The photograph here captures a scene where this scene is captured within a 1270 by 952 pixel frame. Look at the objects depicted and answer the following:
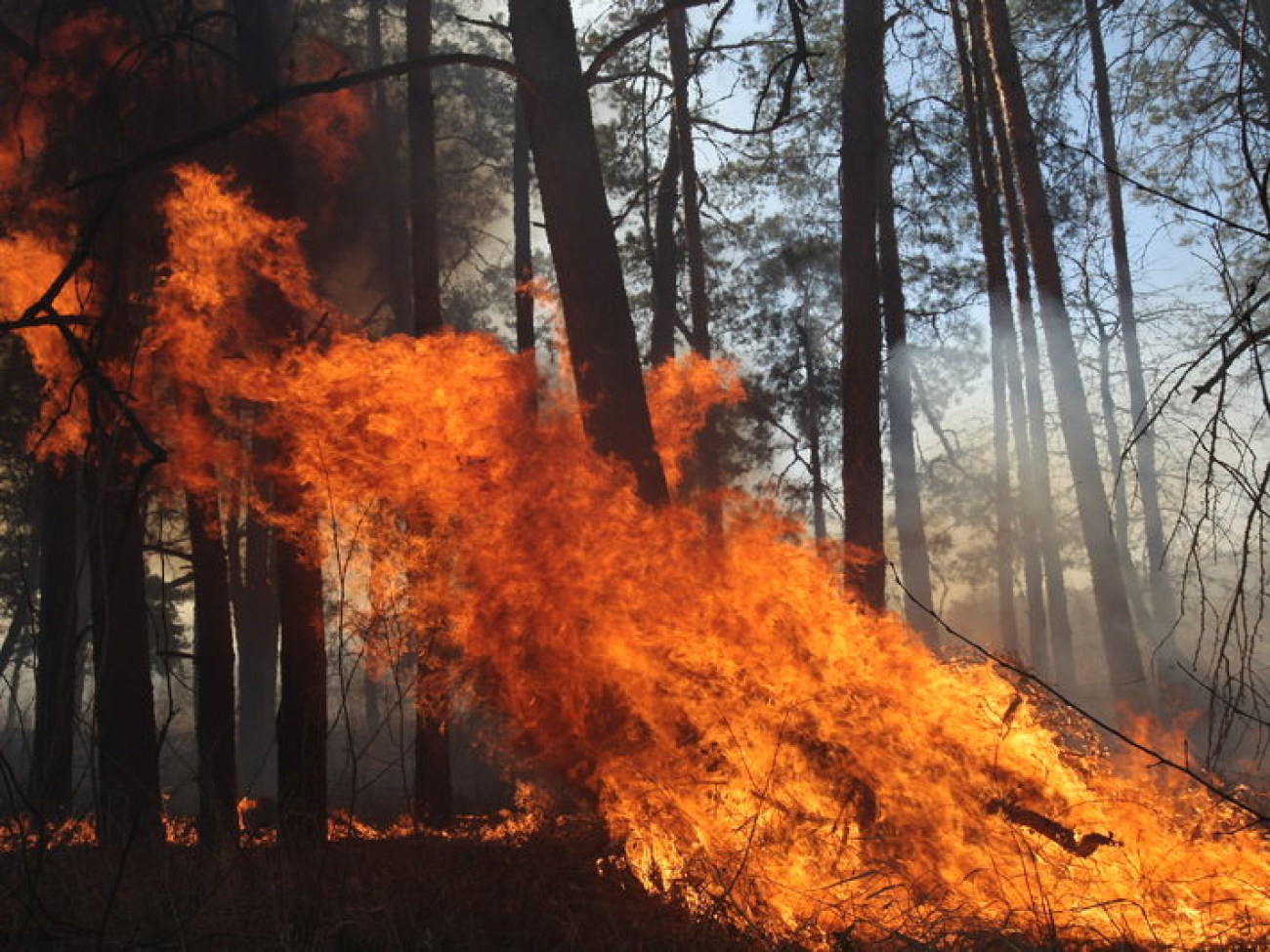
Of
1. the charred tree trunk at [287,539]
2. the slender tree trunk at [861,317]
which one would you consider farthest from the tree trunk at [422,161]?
the slender tree trunk at [861,317]

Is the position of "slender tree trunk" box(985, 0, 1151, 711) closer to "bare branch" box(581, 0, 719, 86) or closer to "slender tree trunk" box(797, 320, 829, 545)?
"bare branch" box(581, 0, 719, 86)

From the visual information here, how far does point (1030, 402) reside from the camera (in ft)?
71.4

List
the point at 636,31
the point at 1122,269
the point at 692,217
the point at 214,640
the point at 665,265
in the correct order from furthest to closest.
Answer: the point at 1122,269 < the point at 665,265 < the point at 692,217 < the point at 214,640 < the point at 636,31

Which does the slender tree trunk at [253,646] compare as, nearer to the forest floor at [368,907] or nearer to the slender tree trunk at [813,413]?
the slender tree trunk at [813,413]

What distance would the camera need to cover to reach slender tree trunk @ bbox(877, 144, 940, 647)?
15500 mm

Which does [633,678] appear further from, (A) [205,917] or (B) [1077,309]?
(B) [1077,309]

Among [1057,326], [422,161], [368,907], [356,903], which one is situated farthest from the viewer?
[1057,326]

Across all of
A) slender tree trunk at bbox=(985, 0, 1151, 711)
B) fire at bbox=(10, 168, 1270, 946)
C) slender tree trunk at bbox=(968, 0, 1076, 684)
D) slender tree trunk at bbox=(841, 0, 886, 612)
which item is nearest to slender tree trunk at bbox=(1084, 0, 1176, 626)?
slender tree trunk at bbox=(968, 0, 1076, 684)

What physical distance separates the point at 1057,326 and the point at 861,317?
12.1ft

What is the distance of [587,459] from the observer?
7.49 meters

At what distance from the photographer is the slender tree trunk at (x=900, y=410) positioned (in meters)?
15.5

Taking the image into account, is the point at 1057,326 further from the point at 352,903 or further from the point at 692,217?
the point at 352,903

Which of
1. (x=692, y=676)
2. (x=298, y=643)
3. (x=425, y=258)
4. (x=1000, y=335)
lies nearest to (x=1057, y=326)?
(x=1000, y=335)

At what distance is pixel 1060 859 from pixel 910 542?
10727 mm
